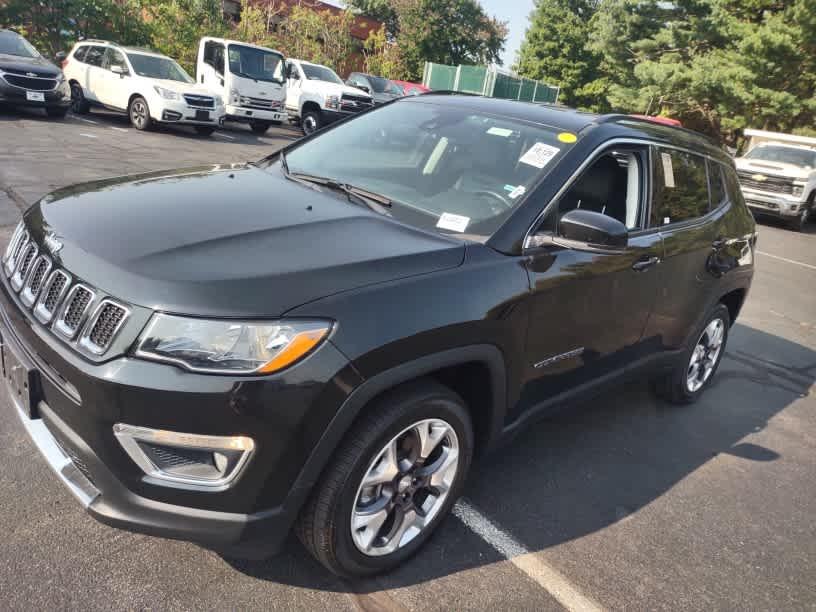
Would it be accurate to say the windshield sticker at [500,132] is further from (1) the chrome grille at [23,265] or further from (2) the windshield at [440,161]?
(1) the chrome grille at [23,265]

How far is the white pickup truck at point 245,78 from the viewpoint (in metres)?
15.9

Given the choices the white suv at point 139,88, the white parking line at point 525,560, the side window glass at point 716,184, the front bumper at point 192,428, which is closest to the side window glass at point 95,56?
the white suv at point 139,88

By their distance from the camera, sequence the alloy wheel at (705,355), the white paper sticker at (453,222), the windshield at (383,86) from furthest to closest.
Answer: the windshield at (383,86) → the alloy wheel at (705,355) → the white paper sticker at (453,222)

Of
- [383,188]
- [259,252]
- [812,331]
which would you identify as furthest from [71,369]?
[812,331]

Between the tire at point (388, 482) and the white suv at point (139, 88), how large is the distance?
1279 centimetres

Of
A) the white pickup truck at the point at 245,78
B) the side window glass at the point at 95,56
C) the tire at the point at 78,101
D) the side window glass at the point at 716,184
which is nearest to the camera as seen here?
the side window glass at the point at 716,184

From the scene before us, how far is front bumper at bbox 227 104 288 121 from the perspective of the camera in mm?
16031

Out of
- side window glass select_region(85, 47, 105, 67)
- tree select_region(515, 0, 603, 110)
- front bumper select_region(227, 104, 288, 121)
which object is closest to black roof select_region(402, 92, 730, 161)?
side window glass select_region(85, 47, 105, 67)

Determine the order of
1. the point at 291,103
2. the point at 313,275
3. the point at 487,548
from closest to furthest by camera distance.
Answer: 1. the point at 313,275
2. the point at 487,548
3. the point at 291,103

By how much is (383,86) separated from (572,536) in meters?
21.1

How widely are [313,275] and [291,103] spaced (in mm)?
17792

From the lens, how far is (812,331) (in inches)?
270

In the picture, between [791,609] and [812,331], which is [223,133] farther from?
[791,609]

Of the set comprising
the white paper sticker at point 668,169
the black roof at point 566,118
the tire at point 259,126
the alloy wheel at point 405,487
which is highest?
the black roof at point 566,118
